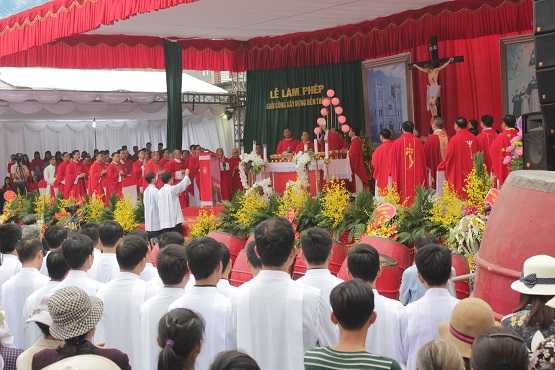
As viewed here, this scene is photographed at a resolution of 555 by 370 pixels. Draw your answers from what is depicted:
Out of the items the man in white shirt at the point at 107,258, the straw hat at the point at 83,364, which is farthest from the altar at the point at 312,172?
the straw hat at the point at 83,364

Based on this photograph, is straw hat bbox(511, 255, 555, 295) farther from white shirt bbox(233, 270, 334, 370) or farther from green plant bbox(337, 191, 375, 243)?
green plant bbox(337, 191, 375, 243)

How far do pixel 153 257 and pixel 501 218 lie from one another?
4.34m

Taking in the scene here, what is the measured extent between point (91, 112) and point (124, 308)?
15.5 meters

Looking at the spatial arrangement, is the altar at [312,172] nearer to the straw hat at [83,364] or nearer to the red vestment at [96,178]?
the red vestment at [96,178]

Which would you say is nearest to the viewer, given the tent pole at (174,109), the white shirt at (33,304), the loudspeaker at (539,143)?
the loudspeaker at (539,143)

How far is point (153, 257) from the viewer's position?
789 centimetres

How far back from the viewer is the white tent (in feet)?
61.4

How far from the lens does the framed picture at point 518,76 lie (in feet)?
44.7

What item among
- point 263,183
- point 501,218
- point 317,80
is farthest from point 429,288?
point 317,80

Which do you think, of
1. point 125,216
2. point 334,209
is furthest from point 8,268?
point 125,216

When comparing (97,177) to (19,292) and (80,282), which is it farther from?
(80,282)

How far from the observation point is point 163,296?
443 centimetres

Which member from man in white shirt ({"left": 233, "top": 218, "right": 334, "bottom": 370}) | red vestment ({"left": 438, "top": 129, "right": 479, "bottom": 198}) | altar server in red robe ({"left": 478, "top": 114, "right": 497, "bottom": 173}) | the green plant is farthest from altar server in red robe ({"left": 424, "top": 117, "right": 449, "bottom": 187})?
man in white shirt ({"left": 233, "top": 218, "right": 334, "bottom": 370})

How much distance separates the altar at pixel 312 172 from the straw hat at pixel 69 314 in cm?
849
